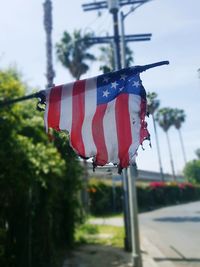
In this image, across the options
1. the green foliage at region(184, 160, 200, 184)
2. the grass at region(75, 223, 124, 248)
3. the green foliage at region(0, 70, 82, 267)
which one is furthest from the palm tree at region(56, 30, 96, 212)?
the green foliage at region(184, 160, 200, 184)

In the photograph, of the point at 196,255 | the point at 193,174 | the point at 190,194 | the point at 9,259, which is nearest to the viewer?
the point at 9,259

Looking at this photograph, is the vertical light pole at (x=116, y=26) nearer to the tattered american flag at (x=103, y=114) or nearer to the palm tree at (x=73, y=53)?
the tattered american flag at (x=103, y=114)

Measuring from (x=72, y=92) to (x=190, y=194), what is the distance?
49037 millimetres

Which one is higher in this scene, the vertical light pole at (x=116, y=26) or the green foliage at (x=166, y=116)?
the green foliage at (x=166, y=116)

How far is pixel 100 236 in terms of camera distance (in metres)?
20.4

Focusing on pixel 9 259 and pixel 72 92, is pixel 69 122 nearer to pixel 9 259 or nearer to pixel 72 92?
pixel 72 92

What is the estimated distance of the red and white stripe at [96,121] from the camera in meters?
4.74

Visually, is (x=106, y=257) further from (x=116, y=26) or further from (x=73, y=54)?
(x=73, y=54)

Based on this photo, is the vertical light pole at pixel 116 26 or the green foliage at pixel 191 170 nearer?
the vertical light pole at pixel 116 26

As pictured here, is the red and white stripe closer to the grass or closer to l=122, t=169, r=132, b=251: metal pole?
l=122, t=169, r=132, b=251: metal pole

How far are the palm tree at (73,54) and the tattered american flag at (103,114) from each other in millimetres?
30865

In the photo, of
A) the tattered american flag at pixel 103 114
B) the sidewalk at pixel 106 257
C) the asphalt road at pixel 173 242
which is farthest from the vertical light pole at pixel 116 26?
the tattered american flag at pixel 103 114

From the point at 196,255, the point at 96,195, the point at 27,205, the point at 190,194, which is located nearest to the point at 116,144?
the point at 27,205

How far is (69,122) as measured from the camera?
4898 millimetres
